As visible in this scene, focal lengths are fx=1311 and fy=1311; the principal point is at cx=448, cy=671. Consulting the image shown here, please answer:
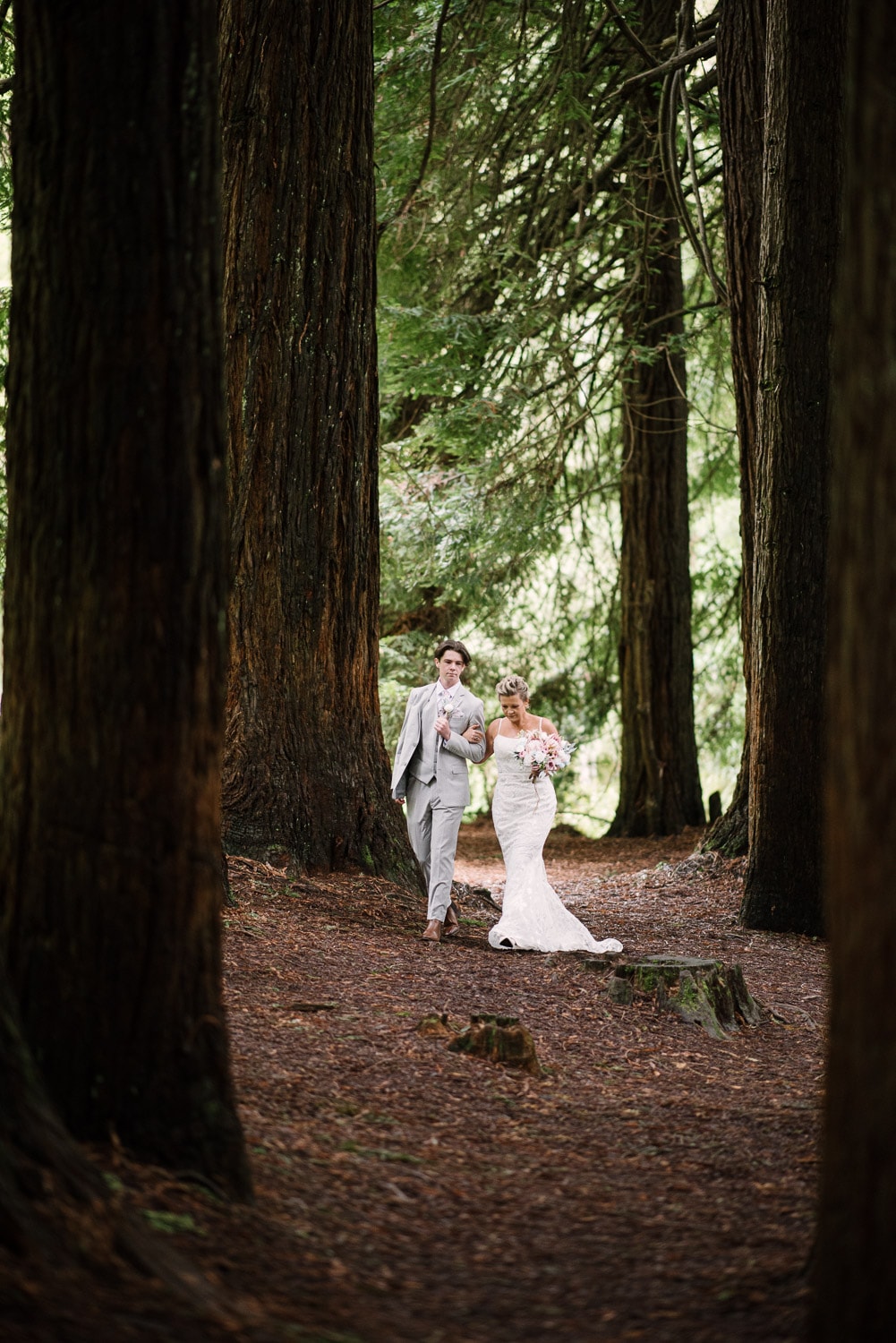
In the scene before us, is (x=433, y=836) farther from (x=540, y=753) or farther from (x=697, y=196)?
(x=697, y=196)

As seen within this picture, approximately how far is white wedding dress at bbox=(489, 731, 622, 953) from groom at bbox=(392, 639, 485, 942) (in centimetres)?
43

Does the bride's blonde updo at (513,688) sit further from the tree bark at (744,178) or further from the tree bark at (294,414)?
the tree bark at (744,178)

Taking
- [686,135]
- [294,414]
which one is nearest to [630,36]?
[686,135]

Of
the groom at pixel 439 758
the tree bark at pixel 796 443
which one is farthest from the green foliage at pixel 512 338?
the groom at pixel 439 758

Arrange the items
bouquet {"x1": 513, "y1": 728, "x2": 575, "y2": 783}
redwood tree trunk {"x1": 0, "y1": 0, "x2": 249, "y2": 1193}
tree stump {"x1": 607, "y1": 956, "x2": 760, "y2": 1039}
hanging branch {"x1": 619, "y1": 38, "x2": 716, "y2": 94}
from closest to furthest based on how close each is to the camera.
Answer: redwood tree trunk {"x1": 0, "y1": 0, "x2": 249, "y2": 1193} → tree stump {"x1": 607, "y1": 956, "x2": 760, "y2": 1039} → bouquet {"x1": 513, "y1": 728, "x2": 575, "y2": 783} → hanging branch {"x1": 619, "y1": 38, "x2": 716, "y2": 94}

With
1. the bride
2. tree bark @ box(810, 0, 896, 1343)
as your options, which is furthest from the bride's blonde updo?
tree bark @ box(810, 0, 896, 1343)

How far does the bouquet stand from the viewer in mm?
9680

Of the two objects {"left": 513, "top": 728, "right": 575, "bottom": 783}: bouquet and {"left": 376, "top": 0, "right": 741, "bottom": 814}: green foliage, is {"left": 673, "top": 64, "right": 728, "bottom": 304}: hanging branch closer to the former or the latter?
{"left": 376, "top": 0, "right": 741, "bottom": 814}: green foliage

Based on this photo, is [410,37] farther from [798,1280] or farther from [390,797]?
[798,1280]

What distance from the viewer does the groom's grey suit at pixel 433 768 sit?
918 cm

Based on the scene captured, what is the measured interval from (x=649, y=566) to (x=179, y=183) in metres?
13.4

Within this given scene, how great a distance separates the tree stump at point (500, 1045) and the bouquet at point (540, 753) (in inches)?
150

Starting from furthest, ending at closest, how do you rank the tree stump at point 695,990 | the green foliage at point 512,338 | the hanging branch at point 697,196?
the green foliage at point 512,338 → the hanging branch at point 697,196 → the tree stump at point 695,990

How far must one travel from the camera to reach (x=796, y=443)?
9953 millimetres
